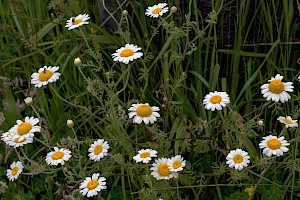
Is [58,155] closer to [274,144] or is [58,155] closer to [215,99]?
[215,99]

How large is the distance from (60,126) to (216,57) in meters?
0.63

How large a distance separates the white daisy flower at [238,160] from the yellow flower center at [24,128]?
628 mm

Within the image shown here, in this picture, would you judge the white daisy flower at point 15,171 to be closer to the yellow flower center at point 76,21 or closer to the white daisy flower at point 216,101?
the yellow flower center at point 76,21

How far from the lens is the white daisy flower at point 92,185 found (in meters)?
1.72

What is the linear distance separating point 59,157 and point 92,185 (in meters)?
0.14

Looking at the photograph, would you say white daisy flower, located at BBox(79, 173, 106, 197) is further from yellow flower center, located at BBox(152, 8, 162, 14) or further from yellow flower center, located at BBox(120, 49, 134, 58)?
yellow flower center, located at BBox(152, 8, 162, 14)

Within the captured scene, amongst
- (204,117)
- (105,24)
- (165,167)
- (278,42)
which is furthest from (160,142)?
(105,24)

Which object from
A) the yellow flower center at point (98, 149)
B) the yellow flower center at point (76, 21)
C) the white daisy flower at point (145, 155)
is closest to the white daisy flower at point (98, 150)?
the yellow flower center at point (98, 149)

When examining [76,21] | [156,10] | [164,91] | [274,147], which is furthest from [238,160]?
[76,21]

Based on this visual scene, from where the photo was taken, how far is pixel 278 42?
219 cm

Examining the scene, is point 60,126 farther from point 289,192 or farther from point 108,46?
point 289,192

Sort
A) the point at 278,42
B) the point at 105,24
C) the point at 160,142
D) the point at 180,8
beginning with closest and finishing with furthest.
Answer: the point at 160,142, the point at 278,42, the point at 180,8, the point at 105,24

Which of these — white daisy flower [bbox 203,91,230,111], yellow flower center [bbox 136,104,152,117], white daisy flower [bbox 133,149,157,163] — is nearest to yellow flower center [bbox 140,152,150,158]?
white daisy flower [bbox 133,149,157,163]

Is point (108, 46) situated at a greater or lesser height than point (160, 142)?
greater
